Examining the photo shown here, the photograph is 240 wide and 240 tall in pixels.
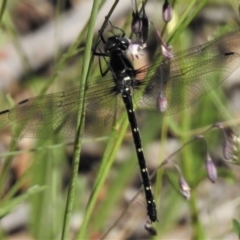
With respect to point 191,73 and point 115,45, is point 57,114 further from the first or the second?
point 191,73

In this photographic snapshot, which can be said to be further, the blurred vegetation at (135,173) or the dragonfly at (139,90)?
the blurred vegetation at (135,173)

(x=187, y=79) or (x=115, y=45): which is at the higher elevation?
(x=115, y=45)

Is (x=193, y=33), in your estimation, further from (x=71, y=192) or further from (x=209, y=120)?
(x=71, y=192)

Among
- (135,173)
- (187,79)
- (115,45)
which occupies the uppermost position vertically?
(115,45)

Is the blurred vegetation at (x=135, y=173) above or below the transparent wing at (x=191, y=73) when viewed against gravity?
below

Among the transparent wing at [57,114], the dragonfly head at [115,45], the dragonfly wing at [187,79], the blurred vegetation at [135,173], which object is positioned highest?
the dragonfly head at [115,45]

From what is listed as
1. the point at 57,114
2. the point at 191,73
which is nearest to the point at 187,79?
the point at 191,73

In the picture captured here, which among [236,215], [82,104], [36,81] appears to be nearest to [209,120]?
[236,215]
